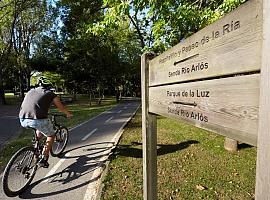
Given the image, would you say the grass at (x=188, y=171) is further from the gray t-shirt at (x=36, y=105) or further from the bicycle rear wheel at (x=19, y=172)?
the gray t-shirt at (x=36, y=105)

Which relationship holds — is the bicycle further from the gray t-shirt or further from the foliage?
the foliage

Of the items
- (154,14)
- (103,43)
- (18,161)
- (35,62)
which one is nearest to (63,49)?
(35,62)

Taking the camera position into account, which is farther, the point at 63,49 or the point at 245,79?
the point at 63,49

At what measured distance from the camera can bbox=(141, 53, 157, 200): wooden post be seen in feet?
11.3

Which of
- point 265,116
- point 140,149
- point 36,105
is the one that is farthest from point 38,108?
point 265,116

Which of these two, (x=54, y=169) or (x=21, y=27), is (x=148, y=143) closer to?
(x=54, y=169)

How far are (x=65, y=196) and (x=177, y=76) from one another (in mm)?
3145

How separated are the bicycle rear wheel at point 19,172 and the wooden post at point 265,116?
4.37 meters

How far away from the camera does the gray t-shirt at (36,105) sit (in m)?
5.35

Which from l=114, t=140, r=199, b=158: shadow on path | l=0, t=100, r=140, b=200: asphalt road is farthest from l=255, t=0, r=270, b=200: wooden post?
l=114, t=140, r=199, b=158: shadow on path

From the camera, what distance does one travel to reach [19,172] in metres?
5.08

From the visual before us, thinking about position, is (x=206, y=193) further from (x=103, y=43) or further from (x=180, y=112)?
(x=103, y=43)

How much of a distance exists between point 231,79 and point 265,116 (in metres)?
0.37

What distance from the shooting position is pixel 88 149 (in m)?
7.90
